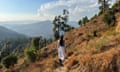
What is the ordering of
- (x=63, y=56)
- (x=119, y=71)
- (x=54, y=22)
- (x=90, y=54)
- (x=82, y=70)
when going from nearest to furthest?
1. (x=119, y=71)
2. (x=82, y=70)
3. (x=90, y=54)
4. (x=63, y=56)
5. (x=54, y=22)

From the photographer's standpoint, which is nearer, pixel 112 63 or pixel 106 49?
pixel 112 63

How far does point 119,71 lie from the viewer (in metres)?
13.7

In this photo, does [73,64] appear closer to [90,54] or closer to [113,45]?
[90,54]

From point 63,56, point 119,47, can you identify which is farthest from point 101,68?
point 63,56

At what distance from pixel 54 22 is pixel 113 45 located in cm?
5868

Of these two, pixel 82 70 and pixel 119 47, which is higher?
pixel 119 47

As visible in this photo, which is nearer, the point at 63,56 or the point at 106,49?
the point at 106,49

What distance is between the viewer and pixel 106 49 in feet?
54.1

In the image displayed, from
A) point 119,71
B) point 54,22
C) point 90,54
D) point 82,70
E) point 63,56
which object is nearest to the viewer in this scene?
point 119,71

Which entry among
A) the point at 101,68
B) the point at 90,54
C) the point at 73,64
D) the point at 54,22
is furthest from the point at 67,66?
the point at 54,22

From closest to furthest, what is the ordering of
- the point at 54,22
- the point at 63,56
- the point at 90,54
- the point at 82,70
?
the point at 82,70 → the point at 90,54 → the point at 63,56 → the point at 54,22

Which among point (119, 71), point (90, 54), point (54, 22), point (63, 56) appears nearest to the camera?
point (119, 71)

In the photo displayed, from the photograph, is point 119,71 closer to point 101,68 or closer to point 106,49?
point 101,68

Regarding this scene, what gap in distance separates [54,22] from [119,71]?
6183 cm
